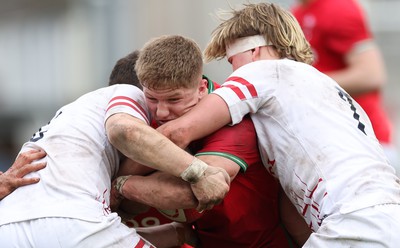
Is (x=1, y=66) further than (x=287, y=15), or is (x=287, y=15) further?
(x=1, y=66)

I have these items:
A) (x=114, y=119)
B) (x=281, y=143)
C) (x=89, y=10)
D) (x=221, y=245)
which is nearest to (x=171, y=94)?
(x=114, y=119)

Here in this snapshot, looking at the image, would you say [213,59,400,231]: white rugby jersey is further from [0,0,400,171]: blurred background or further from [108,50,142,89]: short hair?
[0,0,400,171]: blurred background

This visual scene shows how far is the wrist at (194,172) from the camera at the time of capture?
13.7 ft

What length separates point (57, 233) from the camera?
13.7ft

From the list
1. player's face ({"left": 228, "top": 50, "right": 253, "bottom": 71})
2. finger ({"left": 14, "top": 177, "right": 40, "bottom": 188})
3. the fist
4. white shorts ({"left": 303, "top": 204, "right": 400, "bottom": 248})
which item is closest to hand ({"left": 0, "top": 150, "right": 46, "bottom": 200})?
finger ({"left": 14, "top": 177, "right": 40, "bottom": 188})

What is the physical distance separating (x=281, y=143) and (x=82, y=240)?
104 cm

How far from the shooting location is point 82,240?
4164mm

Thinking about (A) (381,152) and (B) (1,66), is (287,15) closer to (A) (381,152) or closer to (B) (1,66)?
(A) (381,152)

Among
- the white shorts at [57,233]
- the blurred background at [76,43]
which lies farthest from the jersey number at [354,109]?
the blurred background at [76,43]

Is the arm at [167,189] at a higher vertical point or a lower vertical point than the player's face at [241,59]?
lower

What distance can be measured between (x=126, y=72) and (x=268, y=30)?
0.83 m

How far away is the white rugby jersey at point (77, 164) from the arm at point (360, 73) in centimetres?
316

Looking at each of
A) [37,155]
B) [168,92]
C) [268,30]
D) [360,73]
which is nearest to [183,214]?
[168,92]

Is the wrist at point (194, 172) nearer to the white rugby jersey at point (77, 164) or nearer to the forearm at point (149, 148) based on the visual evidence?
the forearm at point (149, 148)
